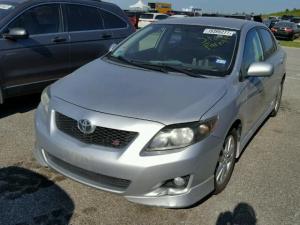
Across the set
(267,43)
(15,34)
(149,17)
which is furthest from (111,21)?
(149,17)

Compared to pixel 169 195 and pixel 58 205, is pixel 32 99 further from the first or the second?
pixel 169 195

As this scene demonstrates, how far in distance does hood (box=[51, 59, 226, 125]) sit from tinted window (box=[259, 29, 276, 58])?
177cm

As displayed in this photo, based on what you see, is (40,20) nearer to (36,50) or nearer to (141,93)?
(36,50)

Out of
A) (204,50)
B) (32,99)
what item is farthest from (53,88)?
(32,99)

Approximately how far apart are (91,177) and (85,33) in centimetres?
391

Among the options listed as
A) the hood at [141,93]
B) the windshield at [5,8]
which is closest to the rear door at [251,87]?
the hood at [141,93]

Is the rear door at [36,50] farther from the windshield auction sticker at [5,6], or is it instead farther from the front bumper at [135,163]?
the front bumper at [135,163]

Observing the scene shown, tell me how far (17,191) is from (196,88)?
1.90 metres

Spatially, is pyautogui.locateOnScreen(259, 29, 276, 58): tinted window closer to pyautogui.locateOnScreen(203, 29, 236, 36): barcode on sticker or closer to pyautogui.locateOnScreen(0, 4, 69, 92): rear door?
pyautogui.locateOnScreen(203, 29, 236, 36): barcode on sticker

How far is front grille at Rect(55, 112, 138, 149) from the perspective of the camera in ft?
9.89

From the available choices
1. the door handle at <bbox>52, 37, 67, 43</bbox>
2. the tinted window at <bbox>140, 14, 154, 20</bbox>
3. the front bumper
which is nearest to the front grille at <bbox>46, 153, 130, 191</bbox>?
the front bumper

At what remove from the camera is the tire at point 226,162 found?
3.58 meters

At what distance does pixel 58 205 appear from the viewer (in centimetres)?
340

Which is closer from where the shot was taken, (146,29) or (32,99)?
(146,29)
